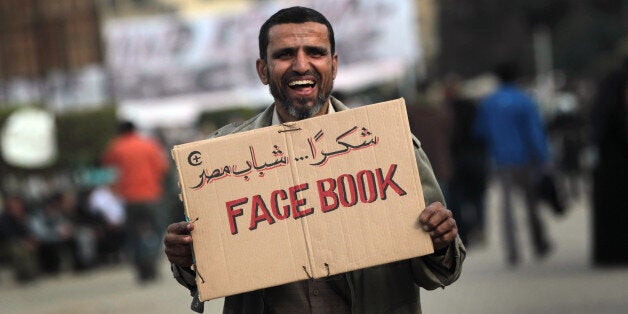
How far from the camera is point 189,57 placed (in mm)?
33812

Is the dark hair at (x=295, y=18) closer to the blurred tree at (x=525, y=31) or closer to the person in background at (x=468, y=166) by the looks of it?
the person in background at (x=468, y=166)

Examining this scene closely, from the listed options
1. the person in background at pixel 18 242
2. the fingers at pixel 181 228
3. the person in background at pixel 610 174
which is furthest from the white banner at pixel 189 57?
the fingers at pixel 181 228

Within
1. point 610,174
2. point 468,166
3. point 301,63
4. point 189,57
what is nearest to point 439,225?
point 301,63

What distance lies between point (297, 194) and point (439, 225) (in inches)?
17.4

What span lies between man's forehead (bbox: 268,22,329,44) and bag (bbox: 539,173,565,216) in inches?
338

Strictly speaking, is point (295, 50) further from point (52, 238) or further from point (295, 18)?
point (52, 238)

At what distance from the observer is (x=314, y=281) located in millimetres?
4500

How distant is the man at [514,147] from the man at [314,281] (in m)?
8.99

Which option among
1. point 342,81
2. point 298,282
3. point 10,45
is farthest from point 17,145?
point 10,45

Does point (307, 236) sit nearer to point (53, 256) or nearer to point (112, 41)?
point (53, 256)

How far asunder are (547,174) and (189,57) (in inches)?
839

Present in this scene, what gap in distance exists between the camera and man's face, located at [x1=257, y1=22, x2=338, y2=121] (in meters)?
4.44

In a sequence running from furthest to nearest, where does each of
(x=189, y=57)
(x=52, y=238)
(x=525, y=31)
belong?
1. (x=525, y=31)
2. (x=189, y=57)
3. (x=52, y=238)

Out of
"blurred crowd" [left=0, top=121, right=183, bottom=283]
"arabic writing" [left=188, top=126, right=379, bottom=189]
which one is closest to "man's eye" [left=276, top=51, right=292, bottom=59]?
"arabic writing" [left=188, top=126, right=379, bottom=189]
